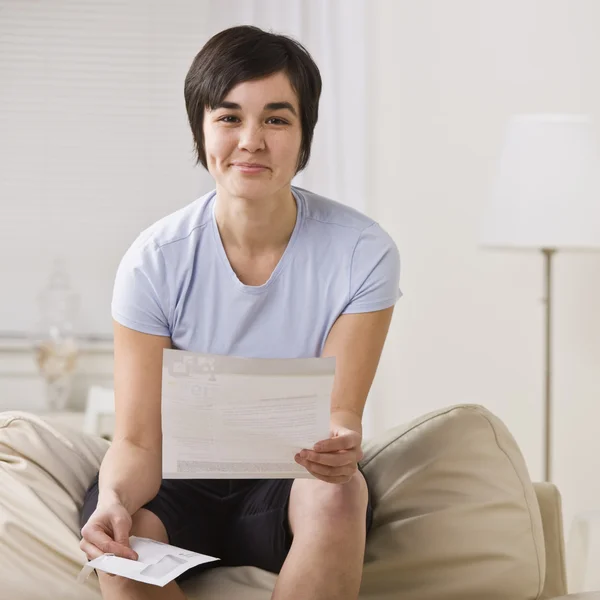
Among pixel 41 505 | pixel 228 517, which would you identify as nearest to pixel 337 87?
pixel 228 517

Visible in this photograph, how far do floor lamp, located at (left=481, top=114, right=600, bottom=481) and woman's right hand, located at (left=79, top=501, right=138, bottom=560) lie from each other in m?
1.64

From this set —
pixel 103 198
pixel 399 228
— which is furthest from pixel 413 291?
pixel 103 198

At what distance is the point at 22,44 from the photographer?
11.2ft

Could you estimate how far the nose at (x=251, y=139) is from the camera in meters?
1.51

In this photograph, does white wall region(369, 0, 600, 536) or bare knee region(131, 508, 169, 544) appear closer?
bare knee region(131, 508, 169, 544)

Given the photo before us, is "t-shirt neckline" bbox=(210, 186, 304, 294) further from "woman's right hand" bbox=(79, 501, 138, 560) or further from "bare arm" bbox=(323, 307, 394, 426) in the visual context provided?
"woman's right hand" bbox=(79, 501, 138, 560)

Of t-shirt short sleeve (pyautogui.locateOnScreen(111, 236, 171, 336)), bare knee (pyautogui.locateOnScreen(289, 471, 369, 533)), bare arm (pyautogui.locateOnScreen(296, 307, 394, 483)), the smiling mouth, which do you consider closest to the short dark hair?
the smiling mouth

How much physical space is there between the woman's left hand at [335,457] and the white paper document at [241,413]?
0.01 m

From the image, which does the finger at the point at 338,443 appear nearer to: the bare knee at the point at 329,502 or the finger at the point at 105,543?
the bare knee at the point at 329,502

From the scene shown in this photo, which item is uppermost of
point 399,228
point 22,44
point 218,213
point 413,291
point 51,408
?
point 22,44

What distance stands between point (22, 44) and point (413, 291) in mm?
1635

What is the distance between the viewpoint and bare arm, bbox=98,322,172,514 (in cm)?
147

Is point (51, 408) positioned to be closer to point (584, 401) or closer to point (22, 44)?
point (22, 44)

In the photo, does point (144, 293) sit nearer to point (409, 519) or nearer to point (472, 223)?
point (409, 519)
